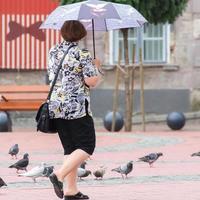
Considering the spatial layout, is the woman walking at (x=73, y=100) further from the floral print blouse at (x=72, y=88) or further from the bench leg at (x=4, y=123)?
the bench leg at (x=4, y=123)

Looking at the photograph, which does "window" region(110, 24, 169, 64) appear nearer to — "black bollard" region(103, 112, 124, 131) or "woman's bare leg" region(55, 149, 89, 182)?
"black bollard" region(103, 112, 124, 131)

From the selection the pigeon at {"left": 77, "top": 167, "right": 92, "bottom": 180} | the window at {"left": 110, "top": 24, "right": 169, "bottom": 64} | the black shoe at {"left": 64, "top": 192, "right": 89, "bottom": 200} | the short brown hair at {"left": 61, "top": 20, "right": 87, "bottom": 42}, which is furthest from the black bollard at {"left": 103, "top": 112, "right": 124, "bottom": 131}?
the short brown hair at {"left": 61, "top": 20, "right": 87, "bottom": 42}

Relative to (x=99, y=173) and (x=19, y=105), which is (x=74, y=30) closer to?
(x=99, y=173)

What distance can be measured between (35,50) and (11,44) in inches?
26.0

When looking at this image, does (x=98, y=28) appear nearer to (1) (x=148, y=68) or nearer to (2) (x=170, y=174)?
(2) (x=170, y=174)

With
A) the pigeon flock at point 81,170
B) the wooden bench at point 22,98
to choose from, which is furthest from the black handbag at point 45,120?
the wooden bench at point 22,98

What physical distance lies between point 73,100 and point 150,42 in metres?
15.6

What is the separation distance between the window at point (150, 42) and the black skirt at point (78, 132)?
15062 mm

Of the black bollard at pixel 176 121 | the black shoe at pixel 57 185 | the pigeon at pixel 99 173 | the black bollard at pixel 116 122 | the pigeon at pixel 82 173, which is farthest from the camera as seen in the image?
the black bollard at pixel 176 121

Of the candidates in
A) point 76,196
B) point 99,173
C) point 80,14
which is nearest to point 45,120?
point 76,196

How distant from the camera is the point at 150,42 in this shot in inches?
945

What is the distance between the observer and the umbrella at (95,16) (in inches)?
456

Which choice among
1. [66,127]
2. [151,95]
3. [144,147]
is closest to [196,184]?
[66,127]

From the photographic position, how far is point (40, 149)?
15.1 m
